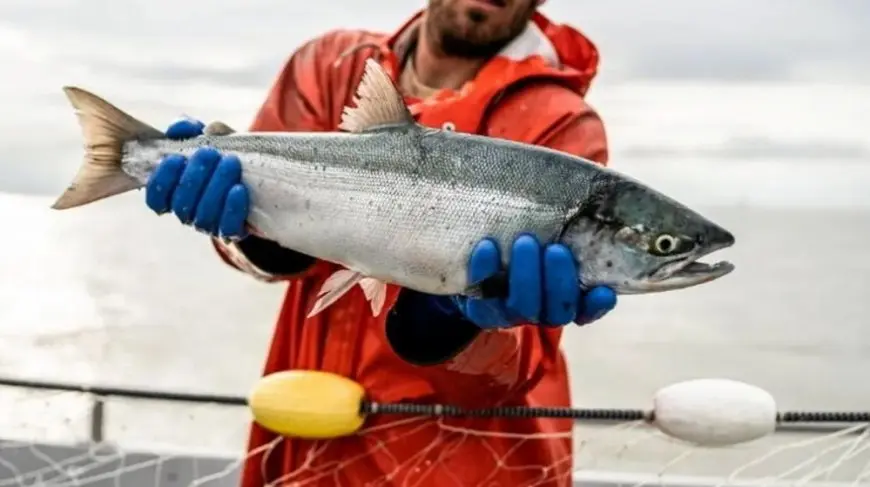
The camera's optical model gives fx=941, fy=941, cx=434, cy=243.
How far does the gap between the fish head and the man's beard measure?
930 mm

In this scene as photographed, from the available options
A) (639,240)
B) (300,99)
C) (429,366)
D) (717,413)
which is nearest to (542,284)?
(639,240)

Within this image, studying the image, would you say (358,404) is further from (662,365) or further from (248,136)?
(662,365)

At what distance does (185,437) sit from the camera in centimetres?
462

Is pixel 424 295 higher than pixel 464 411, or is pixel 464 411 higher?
pixel 424 295

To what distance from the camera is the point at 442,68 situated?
2.58m

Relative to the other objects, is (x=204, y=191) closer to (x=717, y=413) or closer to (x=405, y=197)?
(x=405, y=197)

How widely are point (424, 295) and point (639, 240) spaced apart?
575 millimetres

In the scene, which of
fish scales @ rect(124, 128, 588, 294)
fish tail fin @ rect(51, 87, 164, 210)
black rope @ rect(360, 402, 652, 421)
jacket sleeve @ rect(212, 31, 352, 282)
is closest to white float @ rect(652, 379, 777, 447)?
black rope @ rect(360, 402, 652, 421)

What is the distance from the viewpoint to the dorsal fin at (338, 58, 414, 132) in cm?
178

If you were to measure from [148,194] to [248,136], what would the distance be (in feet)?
0.78

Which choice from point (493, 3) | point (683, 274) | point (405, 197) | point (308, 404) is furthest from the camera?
point (493, 3)

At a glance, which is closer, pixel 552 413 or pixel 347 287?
pixel 347 287

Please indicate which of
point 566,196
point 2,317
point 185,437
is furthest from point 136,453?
point 2,317

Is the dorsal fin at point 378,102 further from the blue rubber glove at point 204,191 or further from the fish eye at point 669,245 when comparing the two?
the fish eye at point 669,245
